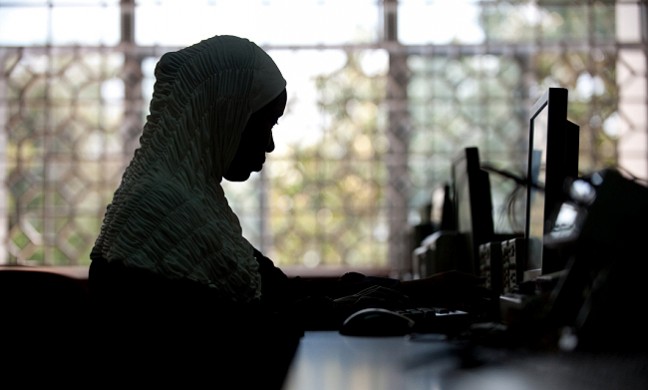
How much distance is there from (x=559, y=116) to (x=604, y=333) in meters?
0.75

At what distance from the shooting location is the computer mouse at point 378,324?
1551mm

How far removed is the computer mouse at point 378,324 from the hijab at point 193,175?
21 cm

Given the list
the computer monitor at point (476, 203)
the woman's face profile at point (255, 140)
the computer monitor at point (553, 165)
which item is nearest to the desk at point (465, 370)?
the computer monitor at point (553, 165)

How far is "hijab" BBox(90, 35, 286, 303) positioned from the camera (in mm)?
1570

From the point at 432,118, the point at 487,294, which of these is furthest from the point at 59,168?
the point at 487,294

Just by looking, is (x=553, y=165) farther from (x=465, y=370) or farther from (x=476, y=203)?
(x=476, y=203)

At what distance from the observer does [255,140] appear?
6.24ft

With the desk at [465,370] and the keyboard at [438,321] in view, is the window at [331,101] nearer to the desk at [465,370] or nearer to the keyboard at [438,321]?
the keyboard at [438,321]

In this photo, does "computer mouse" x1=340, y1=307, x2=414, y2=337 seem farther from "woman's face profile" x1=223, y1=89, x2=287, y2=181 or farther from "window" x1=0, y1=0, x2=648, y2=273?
"window" x1=0, y1=0, x2=648, y2=273

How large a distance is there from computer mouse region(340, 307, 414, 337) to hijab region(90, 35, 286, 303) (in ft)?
0.69

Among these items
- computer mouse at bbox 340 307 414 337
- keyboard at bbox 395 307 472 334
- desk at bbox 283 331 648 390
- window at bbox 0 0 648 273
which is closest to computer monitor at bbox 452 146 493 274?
keyboard at bbox 395 307 472 334

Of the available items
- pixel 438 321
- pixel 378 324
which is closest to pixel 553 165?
pixel 438 321

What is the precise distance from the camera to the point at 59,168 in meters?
4.94

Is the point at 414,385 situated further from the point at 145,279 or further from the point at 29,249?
the point at 29,249
